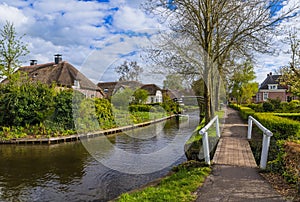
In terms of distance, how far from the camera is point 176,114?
1161 inches

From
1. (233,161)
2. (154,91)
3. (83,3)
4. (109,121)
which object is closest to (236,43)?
(233,161)

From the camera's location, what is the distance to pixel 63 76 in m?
27.5

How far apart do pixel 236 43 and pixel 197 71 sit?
198cm

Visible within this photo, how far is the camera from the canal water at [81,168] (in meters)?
6.05

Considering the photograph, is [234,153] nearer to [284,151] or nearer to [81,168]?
[284,151]

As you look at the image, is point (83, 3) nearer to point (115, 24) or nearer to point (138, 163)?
point (115, 24)

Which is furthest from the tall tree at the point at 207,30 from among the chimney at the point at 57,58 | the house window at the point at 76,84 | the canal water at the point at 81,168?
the chimney at the point at 57,58

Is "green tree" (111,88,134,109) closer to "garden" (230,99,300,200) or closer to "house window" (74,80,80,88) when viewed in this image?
"house window" (74,80,80,88)

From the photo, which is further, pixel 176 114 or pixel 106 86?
pixel 106 86

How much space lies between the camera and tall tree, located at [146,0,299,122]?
9.06 meters

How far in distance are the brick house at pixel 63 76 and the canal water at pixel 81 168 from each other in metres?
15.7

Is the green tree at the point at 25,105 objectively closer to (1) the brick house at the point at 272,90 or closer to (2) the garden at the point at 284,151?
(2) the garden at the point at 284,151

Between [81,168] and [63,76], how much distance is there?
21.4 metres

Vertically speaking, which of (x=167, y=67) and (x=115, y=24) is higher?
(x=115, y=24)
